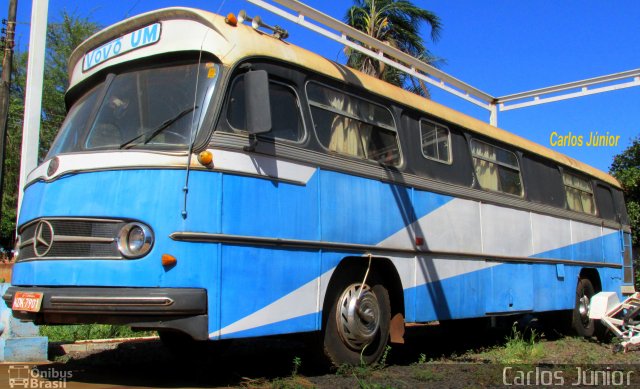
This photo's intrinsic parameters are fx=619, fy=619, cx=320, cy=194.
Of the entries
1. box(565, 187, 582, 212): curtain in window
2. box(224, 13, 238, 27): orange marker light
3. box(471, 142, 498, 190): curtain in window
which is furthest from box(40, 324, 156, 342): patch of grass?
box(565, 187, 582, 212): curtain in window

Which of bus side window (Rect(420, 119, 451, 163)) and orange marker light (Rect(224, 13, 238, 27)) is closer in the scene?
orange marker light (Rect(224, 13, 238, 27))

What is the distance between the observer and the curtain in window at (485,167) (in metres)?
8.35

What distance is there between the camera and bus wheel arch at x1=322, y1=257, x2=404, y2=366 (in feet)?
19.1

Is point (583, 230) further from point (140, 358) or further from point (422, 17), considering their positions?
point (422, 17)

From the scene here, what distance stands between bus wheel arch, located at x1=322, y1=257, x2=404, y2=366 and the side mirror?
1.66m

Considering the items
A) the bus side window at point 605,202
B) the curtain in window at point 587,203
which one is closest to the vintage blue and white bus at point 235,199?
the curtain in window at point 587,203

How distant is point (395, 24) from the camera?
1911cm

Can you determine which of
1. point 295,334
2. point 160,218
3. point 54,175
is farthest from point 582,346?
point 54,175

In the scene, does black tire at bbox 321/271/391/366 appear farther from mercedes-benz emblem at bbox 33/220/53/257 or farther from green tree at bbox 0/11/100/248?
green tree at bbox 0/11/100/248

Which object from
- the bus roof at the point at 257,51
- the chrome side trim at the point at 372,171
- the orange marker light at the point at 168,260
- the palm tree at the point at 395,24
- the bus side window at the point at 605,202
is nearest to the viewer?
the orange marker light at the point at 168,260

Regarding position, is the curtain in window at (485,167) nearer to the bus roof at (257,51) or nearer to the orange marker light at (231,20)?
the bus roof at (257,51)

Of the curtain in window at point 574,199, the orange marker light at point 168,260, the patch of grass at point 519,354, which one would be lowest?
the patch of grass at point 519,354

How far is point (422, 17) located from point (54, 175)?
15914 millimetres

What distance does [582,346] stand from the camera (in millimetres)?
9219
